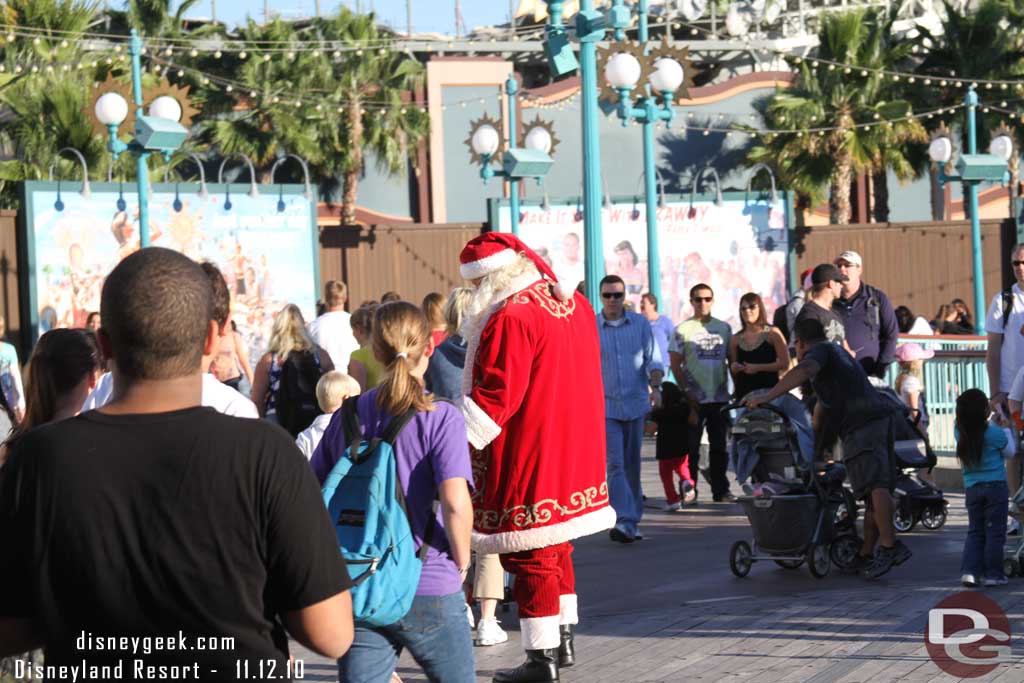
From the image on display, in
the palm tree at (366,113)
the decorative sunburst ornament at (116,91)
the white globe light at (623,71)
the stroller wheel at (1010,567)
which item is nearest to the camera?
the stroller wheel at (1010,567)

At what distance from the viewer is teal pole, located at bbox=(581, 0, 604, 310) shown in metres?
11.7

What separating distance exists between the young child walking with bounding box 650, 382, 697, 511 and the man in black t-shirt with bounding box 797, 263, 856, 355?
2085 mm

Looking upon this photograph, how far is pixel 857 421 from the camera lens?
349 inches

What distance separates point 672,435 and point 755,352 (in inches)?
36.2

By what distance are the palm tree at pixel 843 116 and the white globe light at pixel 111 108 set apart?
17305 millimetres

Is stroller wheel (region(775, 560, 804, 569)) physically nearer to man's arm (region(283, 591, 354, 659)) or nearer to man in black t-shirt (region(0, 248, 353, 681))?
man's arm (region(283, 591, 354, 659))

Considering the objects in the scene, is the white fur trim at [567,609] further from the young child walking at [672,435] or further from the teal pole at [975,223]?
the teal pole at [975,223]

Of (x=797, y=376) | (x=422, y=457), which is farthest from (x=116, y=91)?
(x=422, y=457)

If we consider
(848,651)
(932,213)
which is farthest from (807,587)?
(932,213)

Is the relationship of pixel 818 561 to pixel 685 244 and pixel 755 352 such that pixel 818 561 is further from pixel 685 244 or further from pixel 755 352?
pixel 685 244

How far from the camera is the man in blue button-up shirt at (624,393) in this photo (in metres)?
10.5

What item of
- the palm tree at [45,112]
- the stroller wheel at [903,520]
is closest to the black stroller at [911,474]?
the stroller wheel at [903,520]

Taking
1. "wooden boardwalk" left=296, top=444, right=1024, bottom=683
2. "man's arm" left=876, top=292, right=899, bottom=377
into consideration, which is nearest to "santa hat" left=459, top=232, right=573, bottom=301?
"wooden boardwalk" left=296, top=444, right=1024, bottom=683

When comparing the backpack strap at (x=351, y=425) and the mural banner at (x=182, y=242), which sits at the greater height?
the mural banner at (x=182, y=242)
